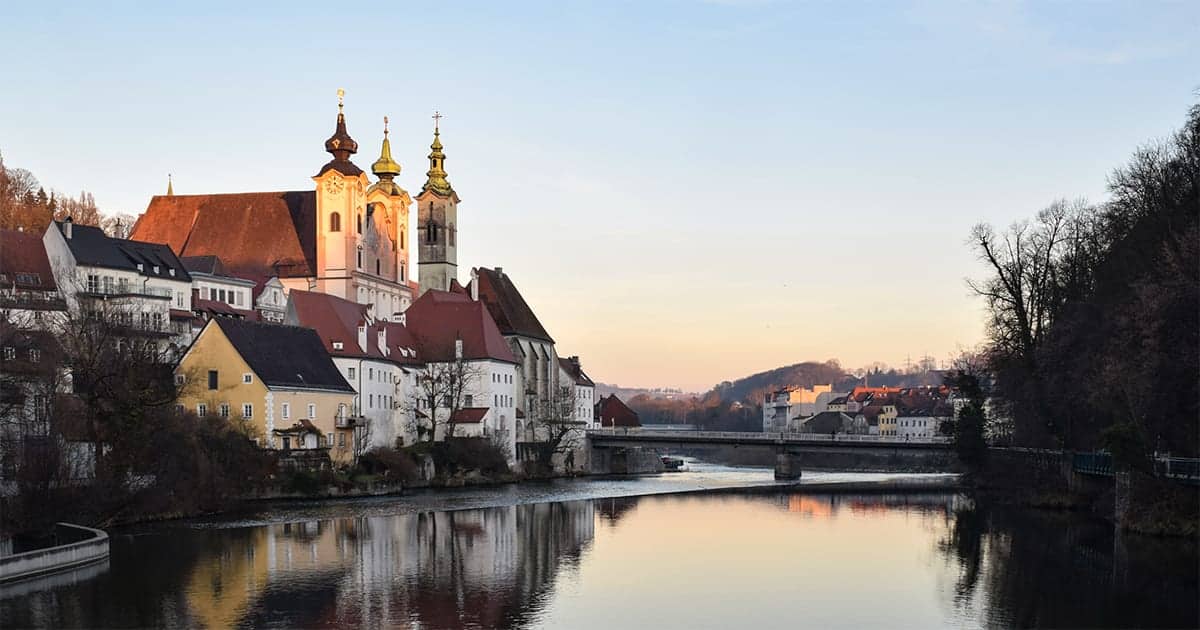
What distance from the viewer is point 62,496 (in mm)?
42094

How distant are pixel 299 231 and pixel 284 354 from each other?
108ft

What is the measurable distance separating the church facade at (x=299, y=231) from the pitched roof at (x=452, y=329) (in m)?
8.20

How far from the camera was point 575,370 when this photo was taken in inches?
4633

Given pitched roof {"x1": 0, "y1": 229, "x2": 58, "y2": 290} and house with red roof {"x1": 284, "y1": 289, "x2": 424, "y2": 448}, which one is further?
house with red roof {"x1": 284, "y1": 289, "x2": 424, "y2": 448}

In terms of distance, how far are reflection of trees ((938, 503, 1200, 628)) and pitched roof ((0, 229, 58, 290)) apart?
4058 cm

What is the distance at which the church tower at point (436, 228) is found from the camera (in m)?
116

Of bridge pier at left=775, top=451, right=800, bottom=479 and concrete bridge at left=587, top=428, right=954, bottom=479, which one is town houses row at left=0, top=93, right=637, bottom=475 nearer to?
concrete bridge at left=587, top=428, right=954, bottom=479

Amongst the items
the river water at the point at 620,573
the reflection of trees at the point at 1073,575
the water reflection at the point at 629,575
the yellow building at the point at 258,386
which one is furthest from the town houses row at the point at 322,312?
the reflection of trees at the point at 1073,575

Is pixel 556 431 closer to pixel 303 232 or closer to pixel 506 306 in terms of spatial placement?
→ pixel 506 306

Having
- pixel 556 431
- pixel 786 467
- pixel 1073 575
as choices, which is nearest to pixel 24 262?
pixel 556 431

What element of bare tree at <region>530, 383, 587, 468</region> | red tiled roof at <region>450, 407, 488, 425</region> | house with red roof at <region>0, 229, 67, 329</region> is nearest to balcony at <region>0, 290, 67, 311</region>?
house with red roof at <region>0, 229, 67, 329</region>

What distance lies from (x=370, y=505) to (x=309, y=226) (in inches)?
1721

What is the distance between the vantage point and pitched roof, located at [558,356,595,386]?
375 ft

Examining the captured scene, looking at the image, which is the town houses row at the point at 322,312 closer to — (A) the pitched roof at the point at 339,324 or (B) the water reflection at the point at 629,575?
(A) the pitched roof at the point at 339,324
